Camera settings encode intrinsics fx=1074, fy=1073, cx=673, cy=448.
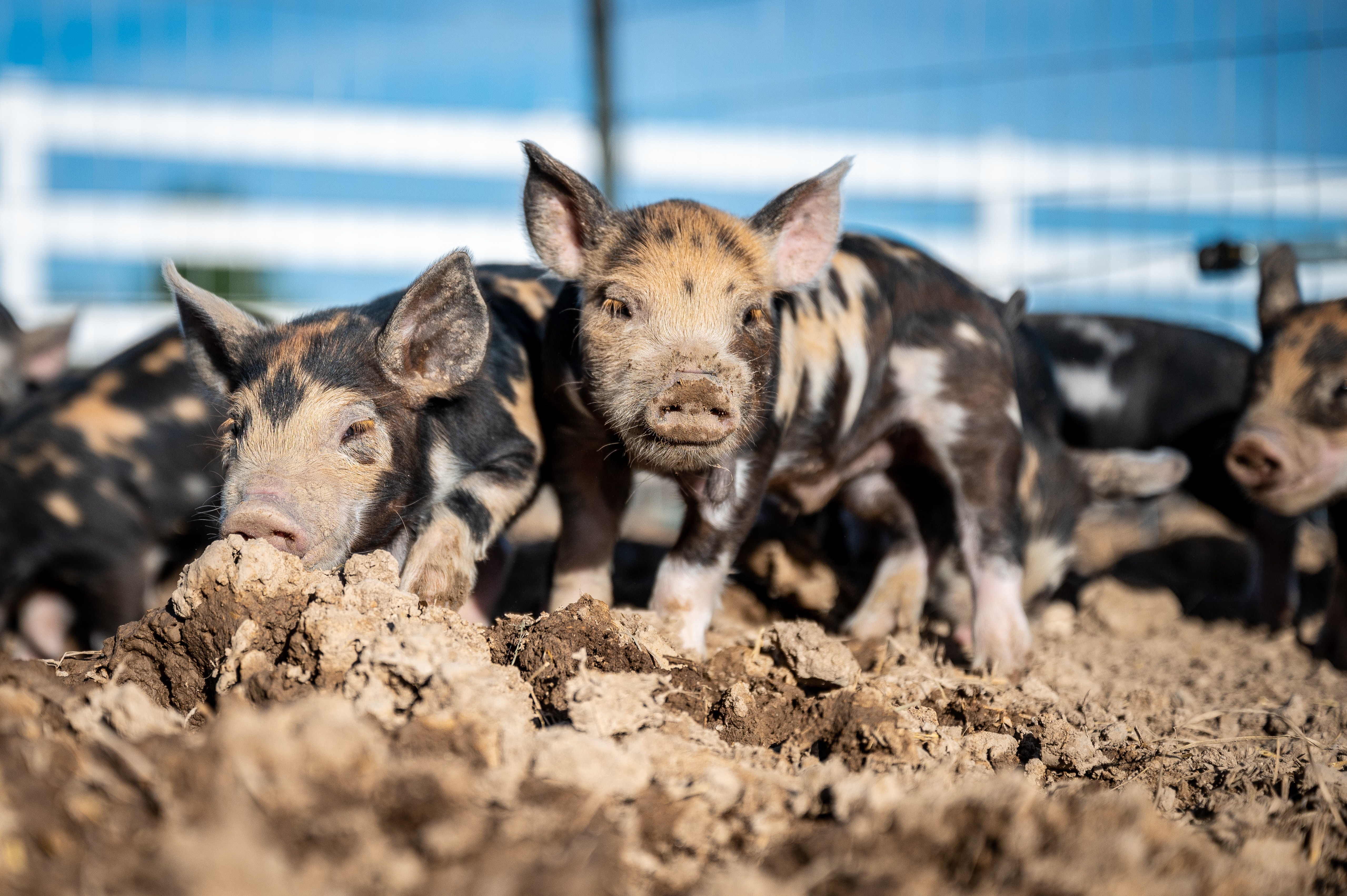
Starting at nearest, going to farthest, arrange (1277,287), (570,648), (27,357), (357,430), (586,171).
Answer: (570,648) < (357,430) < (1277,287) < (27,357) < (586,171)

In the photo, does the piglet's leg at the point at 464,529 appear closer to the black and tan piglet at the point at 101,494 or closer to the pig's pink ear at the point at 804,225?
the pig's pink ear at the point at 804,225

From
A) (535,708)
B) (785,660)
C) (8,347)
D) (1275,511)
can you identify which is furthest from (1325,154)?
(8,347)

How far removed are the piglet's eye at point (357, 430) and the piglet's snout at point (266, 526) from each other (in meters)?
0.34

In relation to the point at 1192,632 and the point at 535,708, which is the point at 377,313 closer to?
the point at 535,708

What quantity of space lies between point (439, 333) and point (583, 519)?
912 millimetres

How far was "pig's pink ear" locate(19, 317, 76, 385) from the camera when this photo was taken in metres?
6.81

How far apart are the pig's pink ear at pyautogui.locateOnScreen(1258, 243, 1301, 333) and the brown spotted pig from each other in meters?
0.33

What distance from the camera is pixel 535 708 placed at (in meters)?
2.47

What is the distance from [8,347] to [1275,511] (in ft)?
23.5

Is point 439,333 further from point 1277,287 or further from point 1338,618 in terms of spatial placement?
point 1277,287

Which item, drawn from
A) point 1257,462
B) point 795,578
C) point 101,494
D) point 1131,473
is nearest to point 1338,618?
point 1257,462

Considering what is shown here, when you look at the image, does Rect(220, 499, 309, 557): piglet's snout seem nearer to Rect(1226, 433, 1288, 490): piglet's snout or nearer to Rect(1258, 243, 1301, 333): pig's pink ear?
Rect(1226, 433, 1288, 490): piglet's snout

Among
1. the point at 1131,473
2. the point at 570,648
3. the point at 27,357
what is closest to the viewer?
the point at 570,648

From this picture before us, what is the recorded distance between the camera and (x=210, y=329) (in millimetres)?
3412
